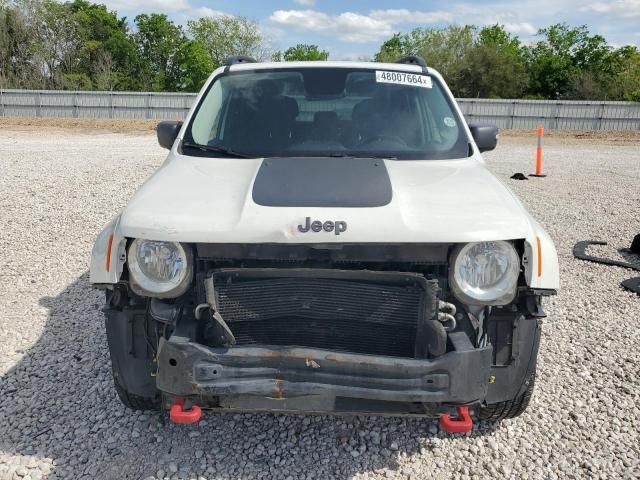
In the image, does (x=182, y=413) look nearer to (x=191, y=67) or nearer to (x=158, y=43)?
(x=191, y=67)

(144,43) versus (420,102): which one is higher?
(144,43)

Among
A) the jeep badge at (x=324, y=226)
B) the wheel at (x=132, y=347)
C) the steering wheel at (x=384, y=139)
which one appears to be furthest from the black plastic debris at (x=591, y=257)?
the wheel at (x=132, y=347)

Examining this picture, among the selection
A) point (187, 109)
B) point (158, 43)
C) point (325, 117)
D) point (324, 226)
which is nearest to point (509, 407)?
point (324, 226)

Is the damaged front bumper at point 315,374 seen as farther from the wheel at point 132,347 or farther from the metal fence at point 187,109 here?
the metal fence at point 187,109

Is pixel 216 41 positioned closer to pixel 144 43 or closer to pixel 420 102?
pixel 144 43

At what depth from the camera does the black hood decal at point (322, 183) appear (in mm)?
2516

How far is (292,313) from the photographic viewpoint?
247 cm

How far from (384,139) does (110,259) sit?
5.88 feet

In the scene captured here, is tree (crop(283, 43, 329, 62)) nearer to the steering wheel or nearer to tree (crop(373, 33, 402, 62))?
tree (crop(373, 33, 402, 62))

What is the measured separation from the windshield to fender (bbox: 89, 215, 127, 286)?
1.04 meters

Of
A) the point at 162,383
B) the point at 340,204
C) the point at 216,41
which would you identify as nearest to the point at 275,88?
the point at 340,204

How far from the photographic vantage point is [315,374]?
2301mm

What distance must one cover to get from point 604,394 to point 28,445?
3267mm

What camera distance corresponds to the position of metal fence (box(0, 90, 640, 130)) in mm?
26594
